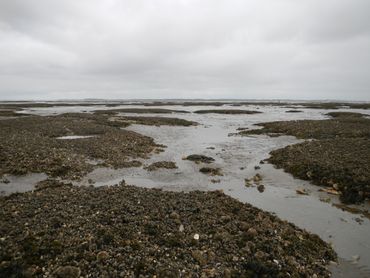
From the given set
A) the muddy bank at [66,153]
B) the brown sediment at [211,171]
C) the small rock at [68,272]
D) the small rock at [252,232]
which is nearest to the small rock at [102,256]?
the small rock at [68,272]

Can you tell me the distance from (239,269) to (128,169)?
13.7 metres

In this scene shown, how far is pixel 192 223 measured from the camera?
11.2 meters

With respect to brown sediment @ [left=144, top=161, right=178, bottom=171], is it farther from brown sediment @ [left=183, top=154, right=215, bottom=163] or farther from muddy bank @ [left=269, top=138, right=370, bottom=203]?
muddy bank @ [left=269, top=138, right=370, bottom=203]

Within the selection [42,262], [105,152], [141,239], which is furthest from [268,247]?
[105,152]

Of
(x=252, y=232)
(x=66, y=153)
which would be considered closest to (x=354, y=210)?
(x=252, y=232)

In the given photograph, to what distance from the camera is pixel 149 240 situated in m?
9.84

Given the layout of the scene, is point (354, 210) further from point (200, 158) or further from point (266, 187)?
point (200, 158)

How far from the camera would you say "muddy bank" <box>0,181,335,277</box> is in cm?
837

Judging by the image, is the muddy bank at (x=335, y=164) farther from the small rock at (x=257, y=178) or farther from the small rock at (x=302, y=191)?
the small rock at (x=257, y=178)

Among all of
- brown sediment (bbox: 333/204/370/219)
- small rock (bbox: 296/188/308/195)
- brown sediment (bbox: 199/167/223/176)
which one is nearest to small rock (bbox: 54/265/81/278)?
brown sediment (bbox: 333/204/370/219)

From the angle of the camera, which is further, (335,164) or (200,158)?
(200,158)

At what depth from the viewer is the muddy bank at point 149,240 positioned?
837 centimetres

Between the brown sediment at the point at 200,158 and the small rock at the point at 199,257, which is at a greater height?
the small rock at the point at 199,257

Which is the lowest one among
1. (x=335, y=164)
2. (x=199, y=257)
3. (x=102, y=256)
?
(x=199, y=257)
